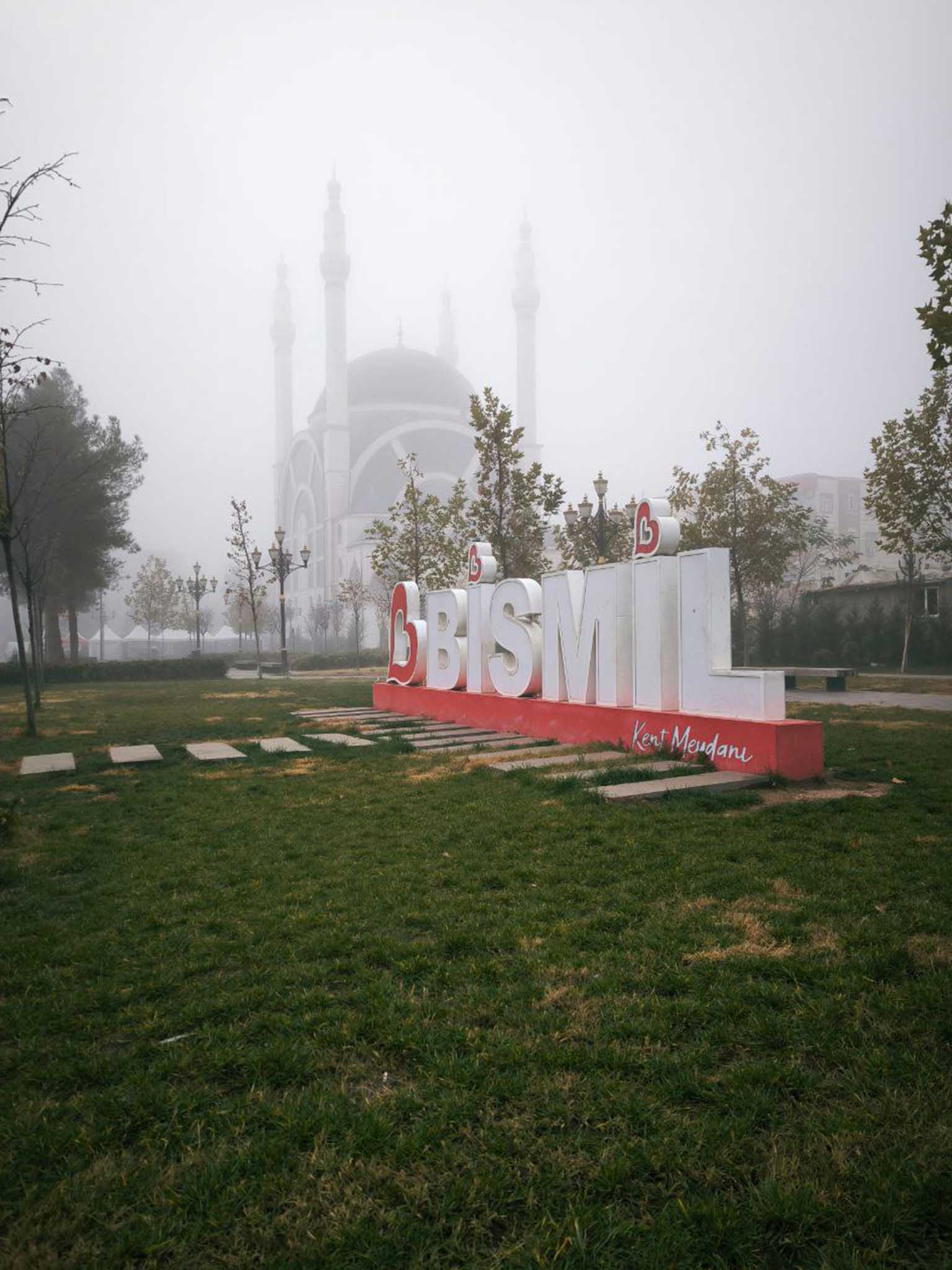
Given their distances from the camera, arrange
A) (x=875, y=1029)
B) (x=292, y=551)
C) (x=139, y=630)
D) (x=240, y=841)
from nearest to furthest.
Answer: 1. (x=875, y=1029)
2. (x=240, y=841)
3. (x=139, y=630)
4. (x=292, y=551)

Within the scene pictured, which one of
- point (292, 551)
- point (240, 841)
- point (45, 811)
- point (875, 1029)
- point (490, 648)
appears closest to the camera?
point (875, 1029)

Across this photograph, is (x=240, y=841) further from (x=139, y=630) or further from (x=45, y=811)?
(x=139, y=630)

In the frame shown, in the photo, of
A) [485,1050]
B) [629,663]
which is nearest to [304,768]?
[629,663]

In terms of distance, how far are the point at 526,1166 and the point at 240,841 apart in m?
4.25

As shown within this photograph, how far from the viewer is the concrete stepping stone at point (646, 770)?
25.9ft

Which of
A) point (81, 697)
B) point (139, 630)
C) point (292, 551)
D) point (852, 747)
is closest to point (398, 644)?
point (852, 747)

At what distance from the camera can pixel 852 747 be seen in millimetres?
9984

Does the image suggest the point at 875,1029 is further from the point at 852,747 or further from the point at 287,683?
the point at 287,683

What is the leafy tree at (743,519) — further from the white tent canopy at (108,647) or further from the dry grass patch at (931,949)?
the white tent canopy at (108,647)

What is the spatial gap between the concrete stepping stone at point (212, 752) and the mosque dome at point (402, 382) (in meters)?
90.4

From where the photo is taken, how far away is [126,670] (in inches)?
1271

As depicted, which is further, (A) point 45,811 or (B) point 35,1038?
(A) point 45,811

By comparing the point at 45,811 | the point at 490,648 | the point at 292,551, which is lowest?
the point at 45,811

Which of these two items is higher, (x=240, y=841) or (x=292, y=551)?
(x=292, y=551)
